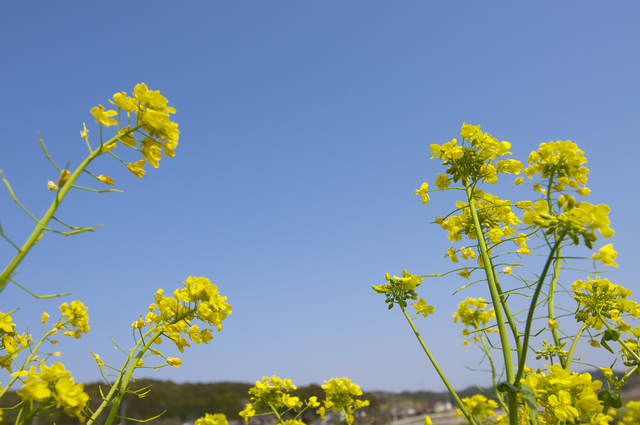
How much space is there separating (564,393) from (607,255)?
2.26 feet

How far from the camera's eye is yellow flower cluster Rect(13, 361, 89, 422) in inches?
41.4

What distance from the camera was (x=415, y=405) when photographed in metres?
53.2

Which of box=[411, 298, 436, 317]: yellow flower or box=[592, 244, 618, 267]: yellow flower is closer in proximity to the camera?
box=[592, 244, 618, 267]: yellow flower

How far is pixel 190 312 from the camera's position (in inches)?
73.8

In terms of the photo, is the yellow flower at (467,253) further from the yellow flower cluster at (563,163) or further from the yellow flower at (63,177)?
the yellow flower at (63,177)

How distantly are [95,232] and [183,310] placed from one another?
0.98m

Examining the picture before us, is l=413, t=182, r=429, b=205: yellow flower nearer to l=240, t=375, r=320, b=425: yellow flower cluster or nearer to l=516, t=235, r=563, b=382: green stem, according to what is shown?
l=516, t=235, r=563, b=382: green stem

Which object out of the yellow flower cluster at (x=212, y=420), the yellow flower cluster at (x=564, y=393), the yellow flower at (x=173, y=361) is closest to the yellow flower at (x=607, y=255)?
the yellow flower cluster at (x=564, y=393)

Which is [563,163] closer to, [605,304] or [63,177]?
[605,304]

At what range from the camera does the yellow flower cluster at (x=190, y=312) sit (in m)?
1.86

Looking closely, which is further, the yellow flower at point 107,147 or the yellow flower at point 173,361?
the yellow flower at point 173,361

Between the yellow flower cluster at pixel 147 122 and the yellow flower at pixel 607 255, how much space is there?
158 cm

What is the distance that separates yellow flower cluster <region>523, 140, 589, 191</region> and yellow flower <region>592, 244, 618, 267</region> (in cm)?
92

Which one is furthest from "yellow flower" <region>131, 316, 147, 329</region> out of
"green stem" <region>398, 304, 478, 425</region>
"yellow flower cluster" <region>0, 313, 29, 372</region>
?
"green stem" <region>398, 304, 478, 425</region>
